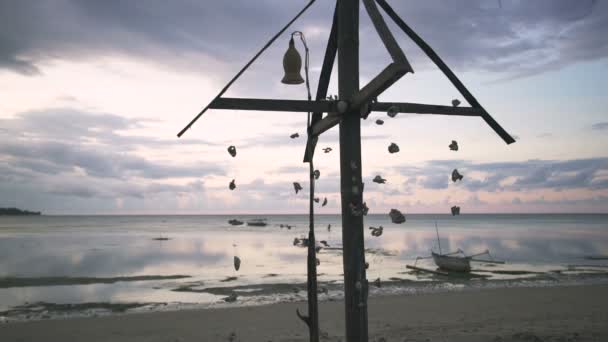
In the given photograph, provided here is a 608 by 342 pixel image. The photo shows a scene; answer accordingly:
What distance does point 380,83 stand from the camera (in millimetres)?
2969

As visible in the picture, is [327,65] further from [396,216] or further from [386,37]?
[396,216]

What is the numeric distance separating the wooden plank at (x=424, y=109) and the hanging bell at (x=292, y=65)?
3.15ft

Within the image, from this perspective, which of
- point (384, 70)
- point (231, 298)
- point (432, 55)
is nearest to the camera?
point (384, 70)

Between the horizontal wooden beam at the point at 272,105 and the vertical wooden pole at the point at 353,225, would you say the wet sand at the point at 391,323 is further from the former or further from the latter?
the horizontal wooden beam at the point at 272,105

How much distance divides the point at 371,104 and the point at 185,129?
1.66 m

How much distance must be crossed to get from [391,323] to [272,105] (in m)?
7.72

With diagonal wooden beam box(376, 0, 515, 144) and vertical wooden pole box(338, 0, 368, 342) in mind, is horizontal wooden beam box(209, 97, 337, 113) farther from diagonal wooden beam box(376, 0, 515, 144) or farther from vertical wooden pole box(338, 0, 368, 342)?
diagonal wooden beam box(376, 0, 515, 144)

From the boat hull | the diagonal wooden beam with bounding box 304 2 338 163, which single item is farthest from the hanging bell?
the boat hull

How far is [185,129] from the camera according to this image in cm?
368

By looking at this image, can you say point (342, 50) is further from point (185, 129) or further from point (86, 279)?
point (86, 279)

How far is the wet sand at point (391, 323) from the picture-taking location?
27.4 ft

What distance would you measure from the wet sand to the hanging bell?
5593mm

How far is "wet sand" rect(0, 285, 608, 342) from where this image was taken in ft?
27.4

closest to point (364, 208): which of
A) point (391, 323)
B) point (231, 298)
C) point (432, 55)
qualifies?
point (432, 55)
